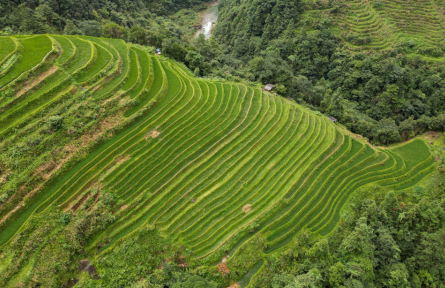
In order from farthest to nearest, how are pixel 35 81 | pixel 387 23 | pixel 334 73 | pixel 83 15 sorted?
pixel 387 23 < pixel 83 15 < pixel 334 73 < pixel 35 81

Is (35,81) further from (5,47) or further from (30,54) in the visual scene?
(5,47)

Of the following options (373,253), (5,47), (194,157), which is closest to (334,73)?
(194,157)

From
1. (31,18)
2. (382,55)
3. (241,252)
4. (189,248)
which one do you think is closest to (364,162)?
(241,252)

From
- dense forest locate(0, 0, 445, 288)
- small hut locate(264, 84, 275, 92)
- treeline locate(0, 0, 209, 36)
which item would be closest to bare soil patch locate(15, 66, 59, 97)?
dense forest locate(0, 0, 445, 288)

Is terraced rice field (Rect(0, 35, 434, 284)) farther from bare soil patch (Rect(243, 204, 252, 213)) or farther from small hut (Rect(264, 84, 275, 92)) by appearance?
small hut (Rect(264, 84, 275, 92))

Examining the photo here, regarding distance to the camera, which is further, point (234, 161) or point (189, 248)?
point (234, 161)

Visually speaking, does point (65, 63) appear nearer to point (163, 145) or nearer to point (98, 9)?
point (163, 145)

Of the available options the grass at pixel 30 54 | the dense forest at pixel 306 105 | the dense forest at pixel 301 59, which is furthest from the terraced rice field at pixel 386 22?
the grass at pixel 30 54
